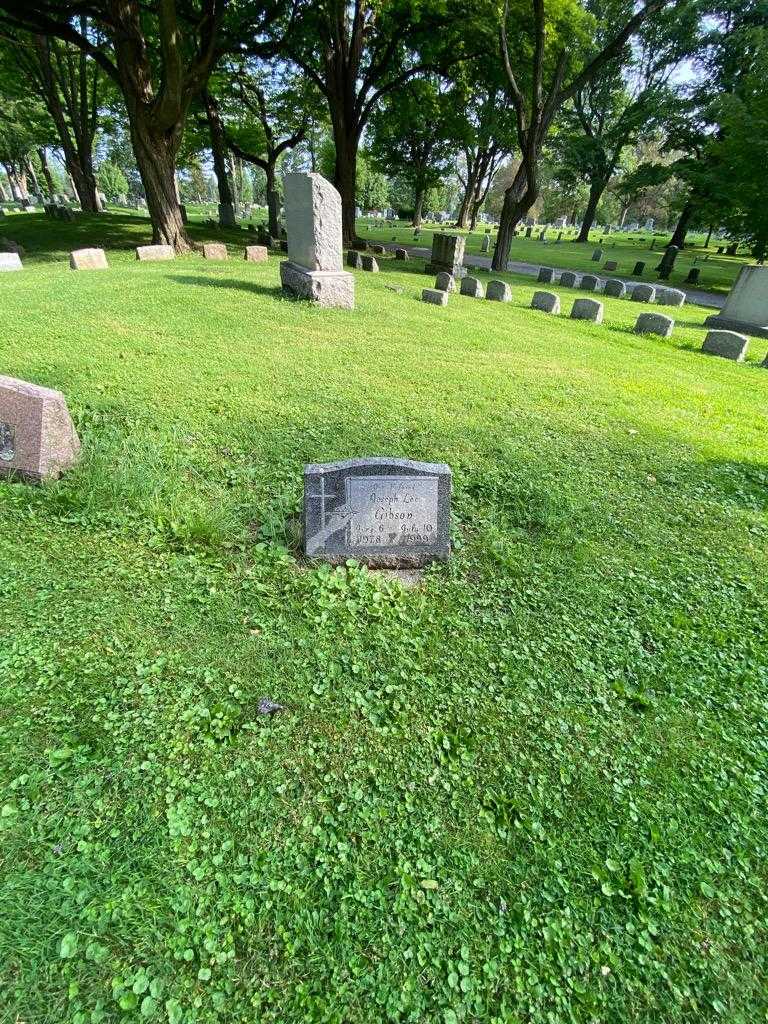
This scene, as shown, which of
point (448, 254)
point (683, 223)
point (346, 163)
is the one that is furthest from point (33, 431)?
point (683, 223)

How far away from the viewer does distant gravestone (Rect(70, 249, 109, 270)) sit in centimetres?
1139

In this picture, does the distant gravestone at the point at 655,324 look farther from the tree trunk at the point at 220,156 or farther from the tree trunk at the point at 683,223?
the tree trunk at the point at 220,156

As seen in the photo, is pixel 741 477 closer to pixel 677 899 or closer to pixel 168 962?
pixel 677 899

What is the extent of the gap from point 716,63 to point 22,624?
36807 mm

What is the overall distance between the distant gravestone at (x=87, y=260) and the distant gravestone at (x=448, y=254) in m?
9.21

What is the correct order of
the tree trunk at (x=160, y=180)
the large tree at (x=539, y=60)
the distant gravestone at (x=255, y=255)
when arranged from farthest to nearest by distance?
the distant gravestone at (x=255, y=255) → the large tree at (x=539, y=60) → the tree trunk at (x=160, y=180)

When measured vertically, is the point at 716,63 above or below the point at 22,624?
above

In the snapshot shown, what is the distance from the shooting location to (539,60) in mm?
14266

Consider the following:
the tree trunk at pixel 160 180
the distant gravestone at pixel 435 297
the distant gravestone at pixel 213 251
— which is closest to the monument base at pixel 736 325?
the distant gravestone at pixel 435 297

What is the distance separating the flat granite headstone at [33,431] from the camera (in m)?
3.41

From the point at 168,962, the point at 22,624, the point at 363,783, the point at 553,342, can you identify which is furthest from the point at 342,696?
the point at 553,342

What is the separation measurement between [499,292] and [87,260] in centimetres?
981

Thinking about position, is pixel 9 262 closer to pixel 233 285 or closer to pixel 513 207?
pixel 233 285

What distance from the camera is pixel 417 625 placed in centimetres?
290
